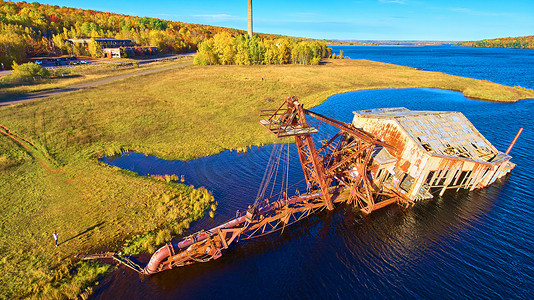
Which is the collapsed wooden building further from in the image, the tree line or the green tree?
the green tree

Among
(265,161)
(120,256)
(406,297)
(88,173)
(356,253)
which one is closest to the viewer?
(406,297)

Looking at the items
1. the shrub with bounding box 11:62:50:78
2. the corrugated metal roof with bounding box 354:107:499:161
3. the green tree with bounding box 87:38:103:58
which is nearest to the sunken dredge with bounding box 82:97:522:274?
the corrugated metal roof with bounding box 354:107:499:161

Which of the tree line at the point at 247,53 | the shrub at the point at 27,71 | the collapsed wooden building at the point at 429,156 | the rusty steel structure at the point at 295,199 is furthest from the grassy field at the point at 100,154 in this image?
the tree line at the point at 247,53

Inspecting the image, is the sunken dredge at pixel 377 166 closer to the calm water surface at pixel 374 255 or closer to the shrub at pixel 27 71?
the calm water surface at pixel 374 255

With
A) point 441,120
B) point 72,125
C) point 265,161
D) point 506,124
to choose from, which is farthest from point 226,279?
point 506,124

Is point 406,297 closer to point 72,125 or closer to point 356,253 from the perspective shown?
point 356,253
